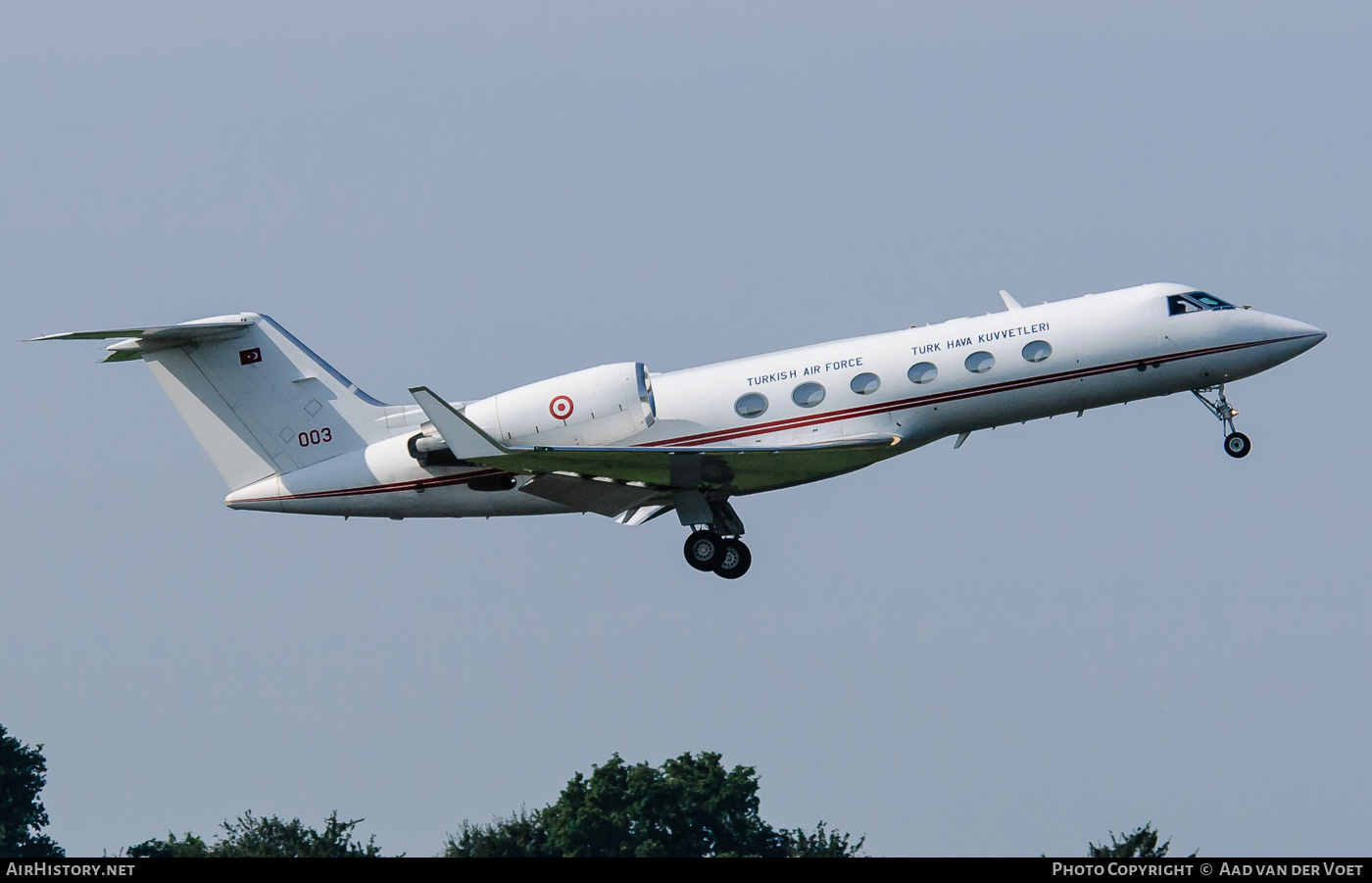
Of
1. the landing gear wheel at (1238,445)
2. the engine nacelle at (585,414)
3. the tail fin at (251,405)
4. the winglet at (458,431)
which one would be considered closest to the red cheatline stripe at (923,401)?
the engine nacelle at (585,414)

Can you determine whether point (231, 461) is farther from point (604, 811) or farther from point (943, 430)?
point (604, 811)

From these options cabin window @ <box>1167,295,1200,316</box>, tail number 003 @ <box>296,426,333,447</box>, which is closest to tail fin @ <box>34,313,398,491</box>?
tail number 003 @ <box>296,426,333,447</box>

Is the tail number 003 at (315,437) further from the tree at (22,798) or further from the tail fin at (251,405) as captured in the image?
the tree at (22,798)

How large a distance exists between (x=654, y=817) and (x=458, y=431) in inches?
950

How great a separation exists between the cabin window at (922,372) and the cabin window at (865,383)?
19.3 inches

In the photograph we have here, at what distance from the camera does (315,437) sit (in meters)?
29.7

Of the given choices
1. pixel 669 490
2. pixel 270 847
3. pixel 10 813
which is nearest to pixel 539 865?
pixel 669 490

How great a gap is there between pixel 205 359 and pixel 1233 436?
1659 centimetres

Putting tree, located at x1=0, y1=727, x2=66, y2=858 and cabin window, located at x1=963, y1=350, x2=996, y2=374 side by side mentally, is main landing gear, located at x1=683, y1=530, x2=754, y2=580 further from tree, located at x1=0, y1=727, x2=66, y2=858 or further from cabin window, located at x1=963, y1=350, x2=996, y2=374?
tree, located at x1=0, y1=727, x2=66, y2=858

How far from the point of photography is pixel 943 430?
1100 inches

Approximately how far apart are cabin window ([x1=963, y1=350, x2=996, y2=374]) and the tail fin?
9.41m

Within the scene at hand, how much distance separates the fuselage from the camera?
27562mm

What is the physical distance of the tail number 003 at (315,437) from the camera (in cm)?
2964

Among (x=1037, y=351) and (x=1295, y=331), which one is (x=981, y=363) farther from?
(x=1295, y=331)
